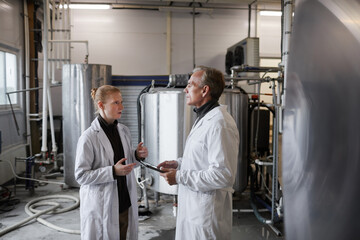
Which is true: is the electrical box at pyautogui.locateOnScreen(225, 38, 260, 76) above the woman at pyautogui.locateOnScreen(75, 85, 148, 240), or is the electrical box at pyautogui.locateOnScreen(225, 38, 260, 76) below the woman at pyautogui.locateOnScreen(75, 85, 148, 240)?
above

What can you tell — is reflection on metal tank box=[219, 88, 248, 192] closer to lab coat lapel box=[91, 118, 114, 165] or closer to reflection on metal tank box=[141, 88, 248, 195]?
reflection on metal tank box=[141, 88, 248, 195]

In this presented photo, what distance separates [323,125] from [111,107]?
149cm

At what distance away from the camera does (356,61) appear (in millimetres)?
362

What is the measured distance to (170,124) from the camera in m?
3.15

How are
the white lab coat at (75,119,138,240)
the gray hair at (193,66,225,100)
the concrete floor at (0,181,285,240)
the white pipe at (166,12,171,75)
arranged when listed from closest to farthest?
the gray hair at (193,66,225,100) → the white lab coat at (75,119,138,240) → the concrete floor at (0,181,285,240) → the white pipe at (166,12,171,75)

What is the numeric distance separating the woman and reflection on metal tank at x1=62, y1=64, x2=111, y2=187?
7.74 feet

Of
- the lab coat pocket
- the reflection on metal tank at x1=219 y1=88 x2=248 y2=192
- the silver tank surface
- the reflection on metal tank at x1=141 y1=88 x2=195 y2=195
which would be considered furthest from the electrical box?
the silver tank surface

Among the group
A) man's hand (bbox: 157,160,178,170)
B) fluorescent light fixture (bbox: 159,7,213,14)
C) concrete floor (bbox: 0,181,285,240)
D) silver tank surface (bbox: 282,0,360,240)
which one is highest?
fluorescent light fixture (bbox: 159,7,213,14)

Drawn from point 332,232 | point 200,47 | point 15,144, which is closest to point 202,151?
point 332,232

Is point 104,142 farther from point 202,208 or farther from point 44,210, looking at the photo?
point 44,210

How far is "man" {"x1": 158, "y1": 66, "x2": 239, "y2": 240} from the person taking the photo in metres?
1.33

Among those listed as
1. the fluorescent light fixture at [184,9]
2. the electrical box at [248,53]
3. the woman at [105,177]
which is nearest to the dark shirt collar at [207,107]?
the woman at [105,177]

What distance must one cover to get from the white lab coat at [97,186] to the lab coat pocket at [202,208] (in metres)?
0.49

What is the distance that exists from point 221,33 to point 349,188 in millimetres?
7279
